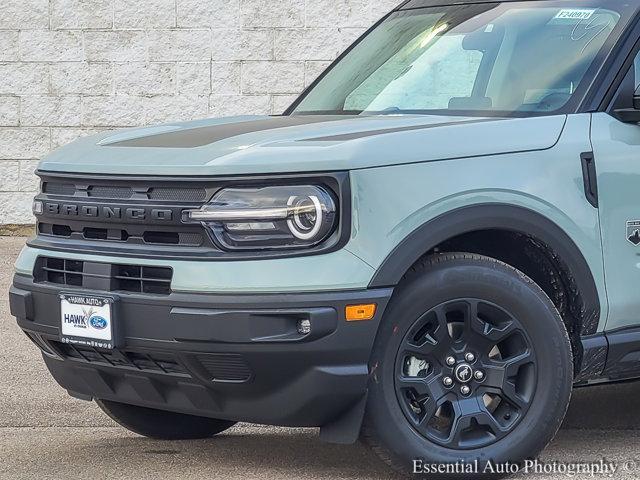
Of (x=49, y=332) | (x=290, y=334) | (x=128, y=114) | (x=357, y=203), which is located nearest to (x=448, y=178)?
(x=357, y=203)

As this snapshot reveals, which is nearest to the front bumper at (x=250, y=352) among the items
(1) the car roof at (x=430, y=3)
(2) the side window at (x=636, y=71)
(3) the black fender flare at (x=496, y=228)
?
(3) the black fender flare at (x=496, y=228)

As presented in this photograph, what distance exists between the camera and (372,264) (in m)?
4.40

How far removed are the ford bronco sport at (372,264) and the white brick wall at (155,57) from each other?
6.38 metres

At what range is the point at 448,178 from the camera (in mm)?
4559

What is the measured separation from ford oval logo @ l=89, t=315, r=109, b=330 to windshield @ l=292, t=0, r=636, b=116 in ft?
5.13

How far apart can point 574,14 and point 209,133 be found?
5.07ft

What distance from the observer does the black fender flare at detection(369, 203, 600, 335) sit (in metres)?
4.45

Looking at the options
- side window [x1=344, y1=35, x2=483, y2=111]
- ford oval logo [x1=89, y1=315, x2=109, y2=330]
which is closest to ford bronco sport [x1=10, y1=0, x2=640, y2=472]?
ford oval logo [x1=89, y1=315, x2=109, y2=330]

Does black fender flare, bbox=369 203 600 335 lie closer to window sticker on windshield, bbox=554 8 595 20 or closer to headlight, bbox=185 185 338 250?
headlight, bbox=185 185 338 250

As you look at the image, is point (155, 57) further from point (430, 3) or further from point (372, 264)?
point (372, 264)

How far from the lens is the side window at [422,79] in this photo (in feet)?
17.9

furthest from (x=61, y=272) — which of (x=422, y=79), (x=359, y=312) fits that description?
(x=422, y=79)

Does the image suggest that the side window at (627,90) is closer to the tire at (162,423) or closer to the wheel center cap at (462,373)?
the wheel center cap at (462,373)

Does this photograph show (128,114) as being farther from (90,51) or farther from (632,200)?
(632,200)
